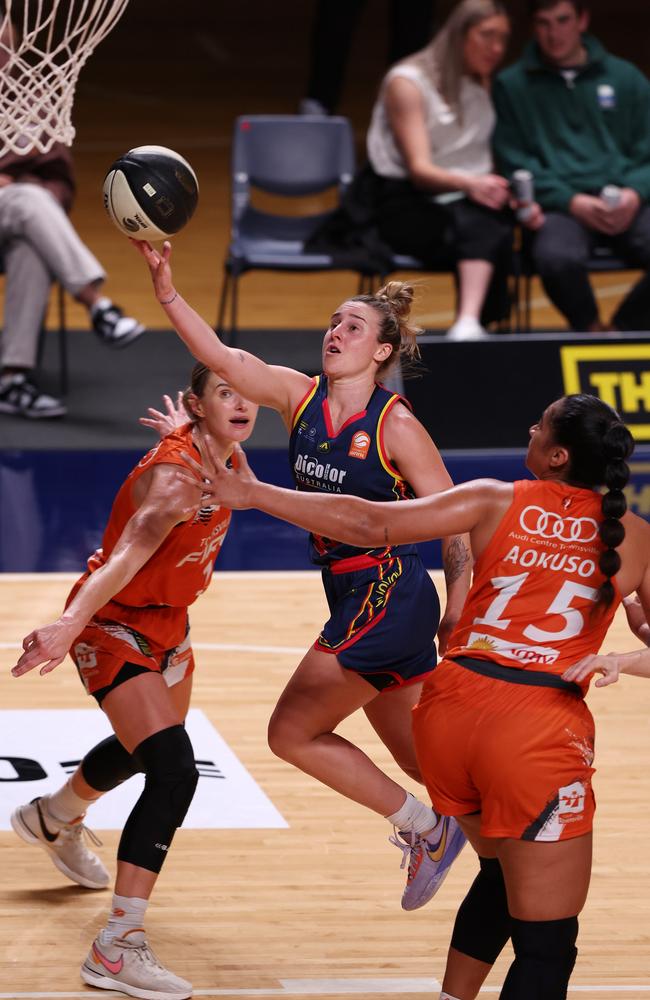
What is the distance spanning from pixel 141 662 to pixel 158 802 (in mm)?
375

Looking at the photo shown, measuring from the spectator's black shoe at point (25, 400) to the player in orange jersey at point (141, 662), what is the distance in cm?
519

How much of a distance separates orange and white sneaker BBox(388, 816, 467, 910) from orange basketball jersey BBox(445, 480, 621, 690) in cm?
104

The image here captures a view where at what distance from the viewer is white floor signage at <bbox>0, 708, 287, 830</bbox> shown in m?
5.09

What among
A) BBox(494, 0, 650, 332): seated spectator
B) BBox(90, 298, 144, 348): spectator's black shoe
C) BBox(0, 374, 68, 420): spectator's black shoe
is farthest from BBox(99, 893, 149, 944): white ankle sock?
BBox(494, 0, 650, 332): seated spectator

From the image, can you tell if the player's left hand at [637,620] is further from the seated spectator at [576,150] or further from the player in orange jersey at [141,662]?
the seated spectator at [576,150]

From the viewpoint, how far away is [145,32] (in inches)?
852

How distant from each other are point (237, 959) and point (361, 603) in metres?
0.95

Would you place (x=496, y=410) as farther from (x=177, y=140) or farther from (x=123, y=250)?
(x=177, y=140)

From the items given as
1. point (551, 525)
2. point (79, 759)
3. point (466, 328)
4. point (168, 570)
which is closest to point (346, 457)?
point (168, 570)

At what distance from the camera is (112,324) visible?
9055 millimetres

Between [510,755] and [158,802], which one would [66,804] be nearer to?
[158,802]

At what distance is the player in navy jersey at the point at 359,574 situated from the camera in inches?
166

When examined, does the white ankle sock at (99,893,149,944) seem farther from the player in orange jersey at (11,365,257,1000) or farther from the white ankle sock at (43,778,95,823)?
the white ankle sock at (43,778,95,823)

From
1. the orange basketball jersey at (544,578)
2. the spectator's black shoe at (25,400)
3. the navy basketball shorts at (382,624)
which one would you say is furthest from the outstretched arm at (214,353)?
the spectator's black shoe at (25,400)
